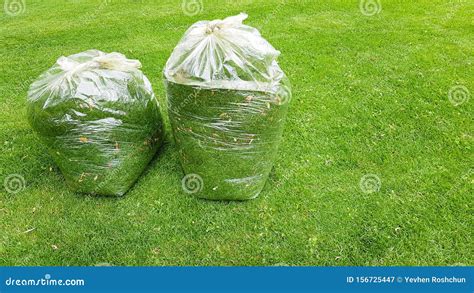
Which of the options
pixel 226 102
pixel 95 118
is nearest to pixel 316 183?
pixel 226 102

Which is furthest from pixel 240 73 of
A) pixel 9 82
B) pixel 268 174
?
pixel 9 82

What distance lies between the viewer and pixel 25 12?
605 centimetres

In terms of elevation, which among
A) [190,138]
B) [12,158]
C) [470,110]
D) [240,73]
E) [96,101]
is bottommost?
[12,158]

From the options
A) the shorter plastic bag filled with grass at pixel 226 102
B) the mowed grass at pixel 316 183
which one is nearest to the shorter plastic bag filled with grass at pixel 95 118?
the mowed grass at pixel 316 183

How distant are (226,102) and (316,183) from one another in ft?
3.46

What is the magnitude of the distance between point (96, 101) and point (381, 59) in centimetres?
Result: 331

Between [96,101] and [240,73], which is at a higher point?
[240,73]

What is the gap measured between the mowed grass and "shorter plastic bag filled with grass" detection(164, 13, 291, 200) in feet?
1.03

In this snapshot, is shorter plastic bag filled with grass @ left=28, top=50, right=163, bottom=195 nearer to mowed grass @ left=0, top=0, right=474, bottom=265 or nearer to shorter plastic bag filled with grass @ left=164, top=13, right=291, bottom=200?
mowed grass @ left=0, top=0, right=474, bottom=265

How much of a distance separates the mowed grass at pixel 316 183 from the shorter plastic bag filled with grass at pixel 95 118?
23cm

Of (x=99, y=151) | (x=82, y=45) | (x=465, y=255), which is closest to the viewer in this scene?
(x=465, y=255)

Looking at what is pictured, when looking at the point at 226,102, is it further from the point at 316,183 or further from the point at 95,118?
the point at 316,183

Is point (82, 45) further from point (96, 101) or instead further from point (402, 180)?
point (402, 180)

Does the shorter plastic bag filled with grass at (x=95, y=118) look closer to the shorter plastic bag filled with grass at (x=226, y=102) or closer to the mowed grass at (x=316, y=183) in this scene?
the mowed grass at (x=316, y=183)
